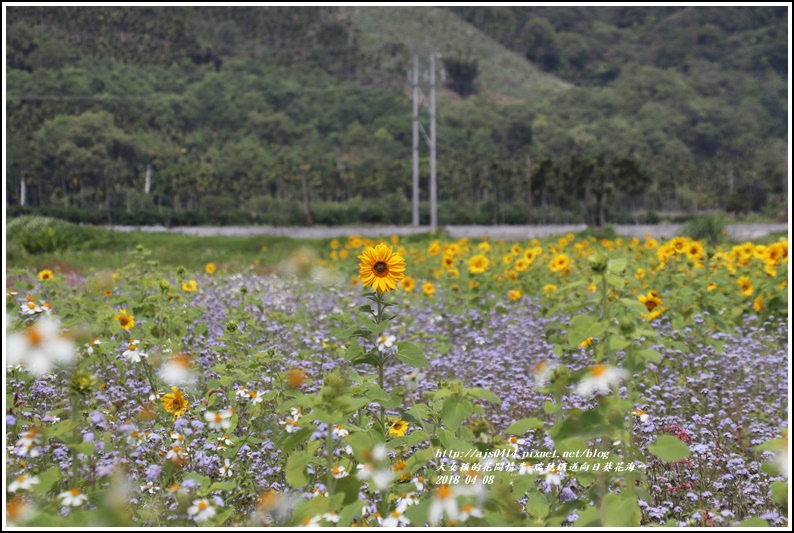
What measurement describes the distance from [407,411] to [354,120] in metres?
53.9

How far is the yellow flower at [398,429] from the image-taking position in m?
2.17

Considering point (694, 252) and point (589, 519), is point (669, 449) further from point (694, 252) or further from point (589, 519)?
point (694, 252)

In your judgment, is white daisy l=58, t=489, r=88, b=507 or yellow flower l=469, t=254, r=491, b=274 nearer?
white daisy l=58, t=489, r=88, b=507

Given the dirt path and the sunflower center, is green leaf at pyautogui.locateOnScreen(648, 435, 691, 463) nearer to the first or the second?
the sunflower center

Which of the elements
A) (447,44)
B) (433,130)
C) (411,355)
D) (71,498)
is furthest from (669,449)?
(447,44)

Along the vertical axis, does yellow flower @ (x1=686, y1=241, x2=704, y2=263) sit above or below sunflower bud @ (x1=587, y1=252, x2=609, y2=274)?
below

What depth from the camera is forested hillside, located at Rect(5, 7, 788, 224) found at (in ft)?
126

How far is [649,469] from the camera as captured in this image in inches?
104

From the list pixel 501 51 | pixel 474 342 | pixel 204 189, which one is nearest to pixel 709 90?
pixel 501 51

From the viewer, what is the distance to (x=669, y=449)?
5.26ft

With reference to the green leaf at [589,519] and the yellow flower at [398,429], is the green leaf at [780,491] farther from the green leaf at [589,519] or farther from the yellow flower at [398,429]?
the yellow flower at [398,429]

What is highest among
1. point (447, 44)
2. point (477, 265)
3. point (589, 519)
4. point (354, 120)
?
point (447, 44)

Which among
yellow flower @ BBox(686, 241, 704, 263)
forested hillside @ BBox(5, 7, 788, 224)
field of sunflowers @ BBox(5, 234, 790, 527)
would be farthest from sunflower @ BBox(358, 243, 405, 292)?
forested hillside @ BBox(5, 7, 788, 224)

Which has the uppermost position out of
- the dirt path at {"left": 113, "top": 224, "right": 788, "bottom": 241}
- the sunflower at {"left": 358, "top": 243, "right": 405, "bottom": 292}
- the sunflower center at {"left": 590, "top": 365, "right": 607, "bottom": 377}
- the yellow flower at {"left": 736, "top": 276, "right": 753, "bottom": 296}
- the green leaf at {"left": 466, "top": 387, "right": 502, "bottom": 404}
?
the sunflower at {"left": 358, "top": 243, "right": 405, "bottom": 292}
